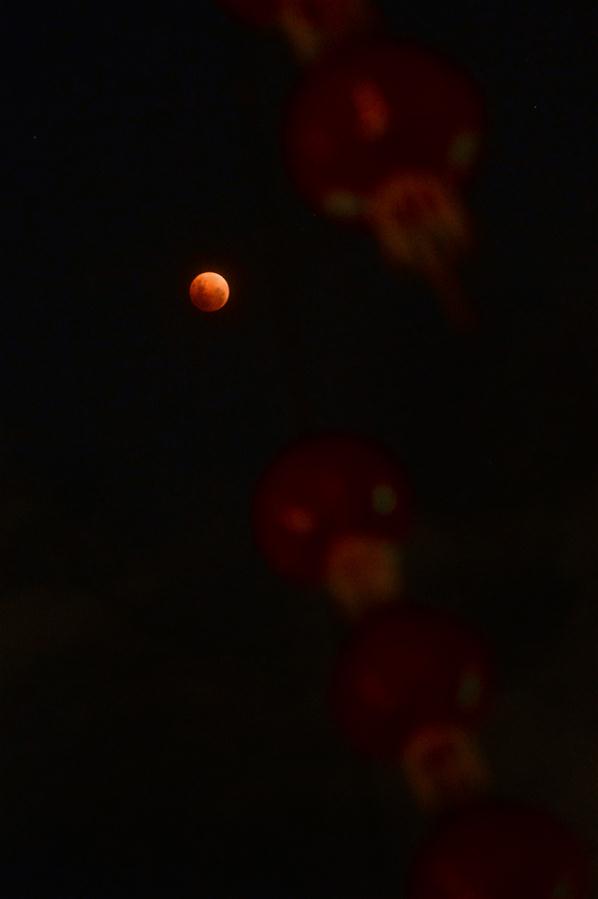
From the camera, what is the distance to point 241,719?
2861mm

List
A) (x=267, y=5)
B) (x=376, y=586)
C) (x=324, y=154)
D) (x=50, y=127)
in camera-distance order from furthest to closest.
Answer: (x=50, y=127)
(x=376, y=586)
(x=267, y=5)
(x=324, y=154)

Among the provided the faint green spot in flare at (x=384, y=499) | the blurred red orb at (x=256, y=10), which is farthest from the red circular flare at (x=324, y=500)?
the blurred red orb at (x=256, y=10)

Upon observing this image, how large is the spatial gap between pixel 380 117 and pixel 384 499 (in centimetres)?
51

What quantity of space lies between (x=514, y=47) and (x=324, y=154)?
142 cm

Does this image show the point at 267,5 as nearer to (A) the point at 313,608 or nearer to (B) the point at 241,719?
(A) the point at 313,608

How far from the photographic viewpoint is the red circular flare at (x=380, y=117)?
1414 mm

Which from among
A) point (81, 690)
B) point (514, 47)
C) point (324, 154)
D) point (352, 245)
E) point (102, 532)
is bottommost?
point (81, 690)

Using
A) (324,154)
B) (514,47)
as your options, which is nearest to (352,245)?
(514,47)

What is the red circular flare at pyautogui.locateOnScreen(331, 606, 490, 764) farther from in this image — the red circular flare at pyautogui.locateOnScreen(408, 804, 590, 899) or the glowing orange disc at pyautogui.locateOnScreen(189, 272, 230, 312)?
the glowing orange disc at pyautogui.locateOnScreen(189, 272, 230, 312)

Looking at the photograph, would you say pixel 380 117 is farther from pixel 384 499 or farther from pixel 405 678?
pixel 405 678

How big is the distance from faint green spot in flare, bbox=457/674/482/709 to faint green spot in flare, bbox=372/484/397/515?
24 centimetres

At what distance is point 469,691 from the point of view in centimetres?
163

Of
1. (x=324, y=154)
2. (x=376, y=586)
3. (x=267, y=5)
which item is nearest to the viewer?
(x=324, y=154)

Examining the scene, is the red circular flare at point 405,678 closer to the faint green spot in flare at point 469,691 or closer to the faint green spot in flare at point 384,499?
the faint green spot in flare at point 469,691
